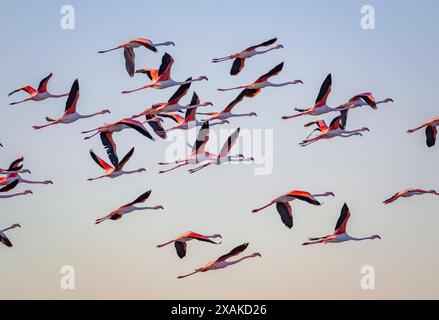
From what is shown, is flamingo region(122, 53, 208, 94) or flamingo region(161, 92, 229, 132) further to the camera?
flamingo region(161, 92, 229, 132)

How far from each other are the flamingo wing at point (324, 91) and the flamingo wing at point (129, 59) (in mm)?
5736

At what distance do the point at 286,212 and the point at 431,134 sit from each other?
20.2 feet

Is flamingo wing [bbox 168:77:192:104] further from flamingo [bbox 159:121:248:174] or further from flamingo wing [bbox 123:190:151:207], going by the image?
flamingo wing [bbox 123:190:151:207]

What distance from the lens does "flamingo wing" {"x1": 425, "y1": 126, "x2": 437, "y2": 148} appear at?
3412 centimetres

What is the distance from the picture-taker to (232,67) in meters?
32.9

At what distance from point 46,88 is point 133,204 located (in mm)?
5202

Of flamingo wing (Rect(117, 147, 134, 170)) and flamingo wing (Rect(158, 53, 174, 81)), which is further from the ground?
flamingo wing (Rect(158, 53, 174, 81))

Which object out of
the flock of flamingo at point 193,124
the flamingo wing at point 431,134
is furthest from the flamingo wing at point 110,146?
the flamingo wing at point 431,134

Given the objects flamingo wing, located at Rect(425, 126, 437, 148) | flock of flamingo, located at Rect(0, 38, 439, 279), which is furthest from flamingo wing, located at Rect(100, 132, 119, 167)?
flamingo wing, located at Rect(425, 126, 437, 148)

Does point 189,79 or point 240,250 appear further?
point 189,79

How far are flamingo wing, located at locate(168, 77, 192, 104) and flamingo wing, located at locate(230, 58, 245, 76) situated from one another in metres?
2.07
